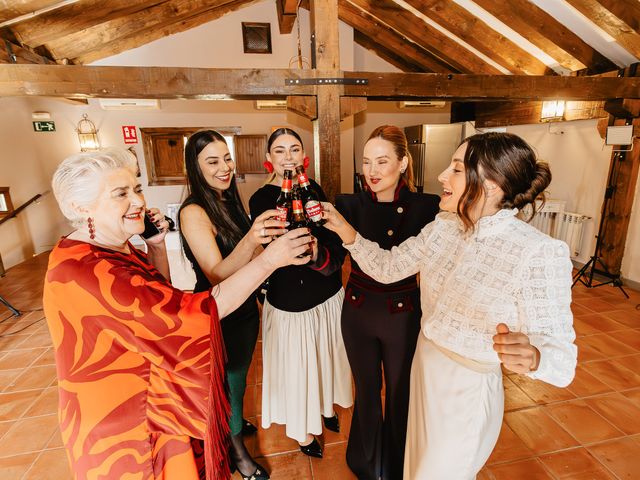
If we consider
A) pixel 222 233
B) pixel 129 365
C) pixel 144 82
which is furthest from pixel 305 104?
pixel 129 365

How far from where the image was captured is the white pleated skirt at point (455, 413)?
1.14 meters

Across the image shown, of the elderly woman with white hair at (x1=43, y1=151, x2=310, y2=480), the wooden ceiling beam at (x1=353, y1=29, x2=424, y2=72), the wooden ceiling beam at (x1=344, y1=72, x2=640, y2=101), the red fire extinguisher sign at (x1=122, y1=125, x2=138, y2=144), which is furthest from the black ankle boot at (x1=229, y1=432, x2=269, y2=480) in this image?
the wooden ceiling beam at (x1=353, y1=29, x2=424, y2=72)

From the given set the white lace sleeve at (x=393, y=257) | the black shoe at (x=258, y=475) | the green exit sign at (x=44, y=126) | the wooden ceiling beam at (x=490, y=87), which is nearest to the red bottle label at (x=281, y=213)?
the white lace sleeve at (x=393, y=257)

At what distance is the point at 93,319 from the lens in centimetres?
95

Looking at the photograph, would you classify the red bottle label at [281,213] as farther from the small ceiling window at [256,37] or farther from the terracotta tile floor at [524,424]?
the small ceiling window at [256,37]

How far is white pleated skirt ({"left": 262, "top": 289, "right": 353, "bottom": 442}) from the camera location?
1.80m

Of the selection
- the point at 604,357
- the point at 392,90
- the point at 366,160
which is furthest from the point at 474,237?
the point at 604,357

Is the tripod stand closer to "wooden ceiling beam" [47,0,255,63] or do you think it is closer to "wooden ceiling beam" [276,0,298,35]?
"wooden ceiling beam" [276,0,298,35]

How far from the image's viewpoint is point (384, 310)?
1.54 meters

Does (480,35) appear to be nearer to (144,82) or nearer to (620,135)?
(620,135)

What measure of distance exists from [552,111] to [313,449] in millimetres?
5757

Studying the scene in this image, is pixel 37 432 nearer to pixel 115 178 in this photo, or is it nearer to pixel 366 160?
pixel 115 178

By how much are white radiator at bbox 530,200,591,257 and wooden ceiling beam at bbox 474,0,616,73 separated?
6.12ft

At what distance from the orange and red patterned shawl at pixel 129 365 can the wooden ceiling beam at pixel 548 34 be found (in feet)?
16.0
